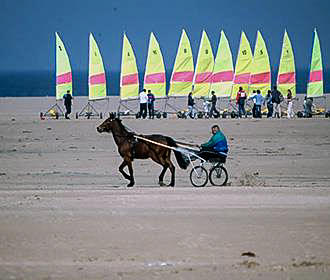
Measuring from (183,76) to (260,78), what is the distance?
4.01 m

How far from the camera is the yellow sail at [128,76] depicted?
44.8 metres

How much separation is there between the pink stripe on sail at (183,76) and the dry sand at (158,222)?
21.8 meters

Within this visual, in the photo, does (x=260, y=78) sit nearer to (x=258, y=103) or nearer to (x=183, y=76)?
(x=183, y=76)

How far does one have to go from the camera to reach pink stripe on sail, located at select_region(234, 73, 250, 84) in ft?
153

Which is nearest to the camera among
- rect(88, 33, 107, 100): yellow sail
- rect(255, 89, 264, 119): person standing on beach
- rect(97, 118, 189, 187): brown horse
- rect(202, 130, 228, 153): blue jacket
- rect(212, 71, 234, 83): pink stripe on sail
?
rect(202, 130, 228, 153): blue jacket

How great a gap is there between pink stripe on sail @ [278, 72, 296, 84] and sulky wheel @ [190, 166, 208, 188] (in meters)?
29.4

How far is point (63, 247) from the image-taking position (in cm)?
1157

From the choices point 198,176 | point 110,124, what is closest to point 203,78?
point 110,124

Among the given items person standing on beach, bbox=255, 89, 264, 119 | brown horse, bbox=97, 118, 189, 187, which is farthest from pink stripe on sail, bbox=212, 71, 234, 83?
brown horse, bbox=97, 118, 189, 187

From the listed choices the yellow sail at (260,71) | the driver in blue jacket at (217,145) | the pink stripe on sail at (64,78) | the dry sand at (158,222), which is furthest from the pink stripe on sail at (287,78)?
the driver in blue jacket at (217,145)

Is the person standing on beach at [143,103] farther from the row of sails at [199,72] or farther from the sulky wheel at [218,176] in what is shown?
the sulky wheel at [218,176]

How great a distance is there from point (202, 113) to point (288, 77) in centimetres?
760

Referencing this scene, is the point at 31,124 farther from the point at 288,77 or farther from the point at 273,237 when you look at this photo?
the point at 273,237

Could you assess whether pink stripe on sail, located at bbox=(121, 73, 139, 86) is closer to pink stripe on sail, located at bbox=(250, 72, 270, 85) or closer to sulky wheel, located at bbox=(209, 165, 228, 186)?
pink stripe on sail, located at bbox=(250, 72, 270, 85)
